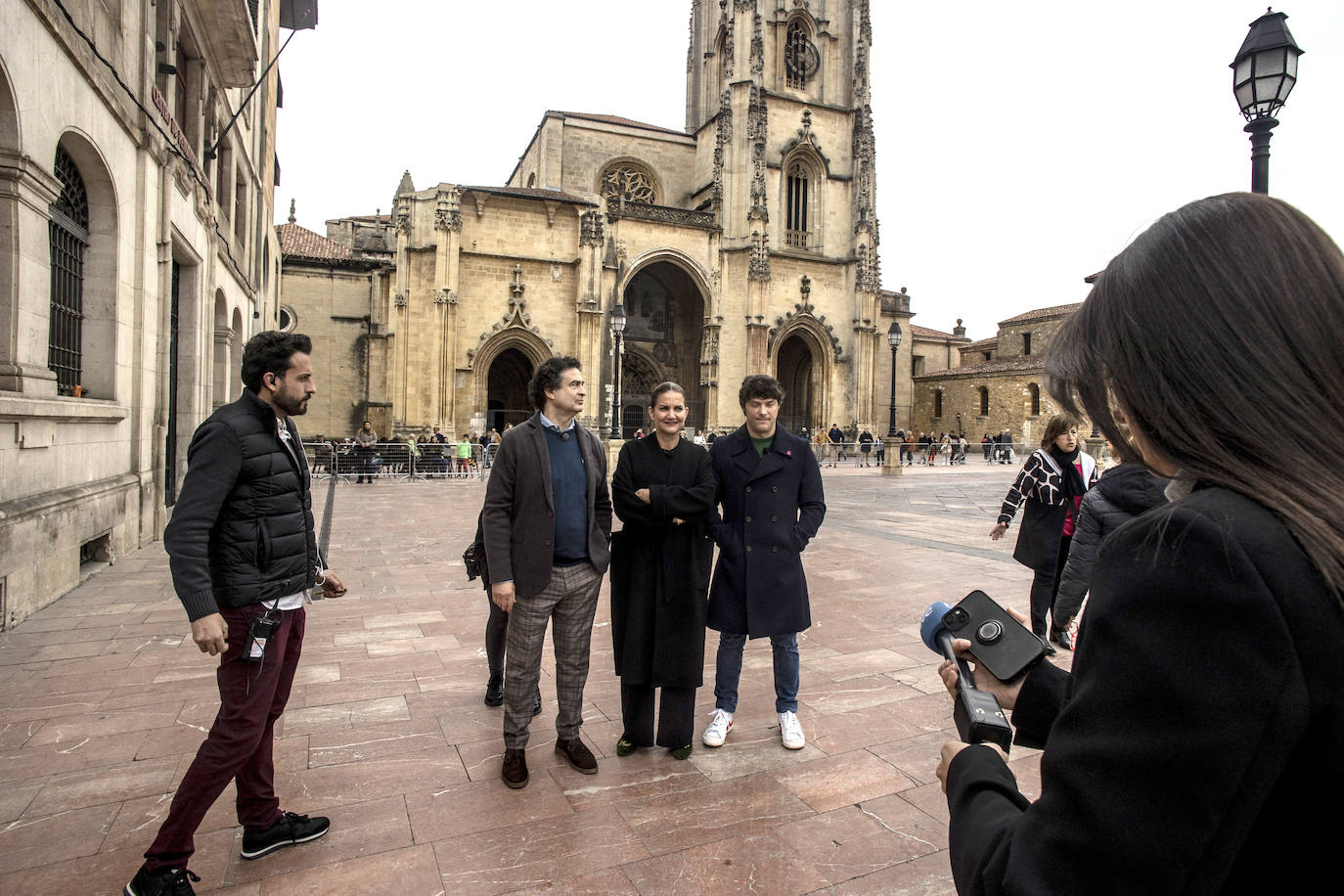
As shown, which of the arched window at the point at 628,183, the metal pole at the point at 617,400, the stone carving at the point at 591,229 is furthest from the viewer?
the arched window at the point at 628,183

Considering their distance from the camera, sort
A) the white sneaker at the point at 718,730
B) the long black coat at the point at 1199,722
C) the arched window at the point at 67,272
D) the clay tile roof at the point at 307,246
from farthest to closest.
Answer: the clay tile roof at the point at 307,246 < the arched window at the point at 67,272 < the white sneaker at the point at 718,730 < the long black coat at the point at 1199,722

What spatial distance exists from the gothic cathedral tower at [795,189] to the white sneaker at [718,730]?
30.0m

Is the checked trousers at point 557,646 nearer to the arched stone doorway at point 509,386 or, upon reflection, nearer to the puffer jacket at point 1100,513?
the puffer jacket at point 1100,513

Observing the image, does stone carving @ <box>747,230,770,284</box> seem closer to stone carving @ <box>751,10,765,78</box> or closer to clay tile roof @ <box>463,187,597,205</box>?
stone carving @ <box>751,10,765,78</box>

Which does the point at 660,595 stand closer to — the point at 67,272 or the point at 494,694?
the point at 494,694

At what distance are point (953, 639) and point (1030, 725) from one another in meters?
0.18

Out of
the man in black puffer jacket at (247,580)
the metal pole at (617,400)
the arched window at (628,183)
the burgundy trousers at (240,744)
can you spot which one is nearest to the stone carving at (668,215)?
the arched window at (628,183)

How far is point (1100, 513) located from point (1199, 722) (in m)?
4.47

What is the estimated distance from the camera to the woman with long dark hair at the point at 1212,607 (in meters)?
0.74

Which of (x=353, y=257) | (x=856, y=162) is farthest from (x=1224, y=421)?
(x=856, y=162)

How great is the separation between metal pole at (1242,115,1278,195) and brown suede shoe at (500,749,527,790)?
6397 mm

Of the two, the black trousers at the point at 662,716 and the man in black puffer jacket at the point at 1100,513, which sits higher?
the man in black puffer jacket at the point at 1100,513

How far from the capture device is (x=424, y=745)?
3879 mm

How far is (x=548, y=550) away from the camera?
3615 millimetres
